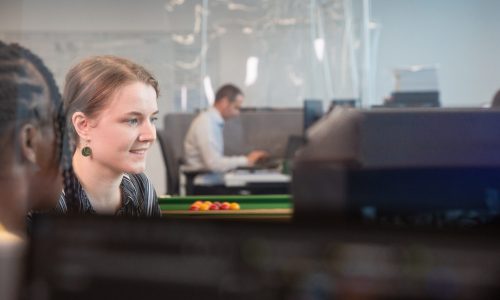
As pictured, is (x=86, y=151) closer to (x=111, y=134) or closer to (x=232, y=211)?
(x=111, y=134)

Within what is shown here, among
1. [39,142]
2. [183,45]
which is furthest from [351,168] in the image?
[183,45]

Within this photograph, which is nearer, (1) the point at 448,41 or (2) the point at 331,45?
(2) the point at 331,45

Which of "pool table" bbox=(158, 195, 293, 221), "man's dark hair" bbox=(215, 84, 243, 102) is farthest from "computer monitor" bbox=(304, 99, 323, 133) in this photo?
"man's dark hair" bbox=(215, 84, 243, 102)

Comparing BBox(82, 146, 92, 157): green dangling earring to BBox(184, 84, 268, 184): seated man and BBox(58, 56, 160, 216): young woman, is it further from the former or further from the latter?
BBox(184, 84, 268, 184): seated man

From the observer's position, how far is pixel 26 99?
0.71 metres

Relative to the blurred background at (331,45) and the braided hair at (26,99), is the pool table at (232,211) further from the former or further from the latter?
the blurred background at (331,45)

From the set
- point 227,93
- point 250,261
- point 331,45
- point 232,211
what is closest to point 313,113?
point 232,211

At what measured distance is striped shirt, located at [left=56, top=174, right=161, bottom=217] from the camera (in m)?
0.59

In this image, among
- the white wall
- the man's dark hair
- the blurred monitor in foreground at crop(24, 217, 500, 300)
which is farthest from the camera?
the white wall

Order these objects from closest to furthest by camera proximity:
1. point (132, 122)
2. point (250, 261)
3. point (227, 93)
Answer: point (250, 261) → point (132, 122) → point (227, 93)

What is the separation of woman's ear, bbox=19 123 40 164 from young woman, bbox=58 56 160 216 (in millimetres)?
86

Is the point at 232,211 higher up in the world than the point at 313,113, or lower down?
lower down

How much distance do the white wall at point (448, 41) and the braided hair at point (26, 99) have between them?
3.80 m

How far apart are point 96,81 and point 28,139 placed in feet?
0.46
